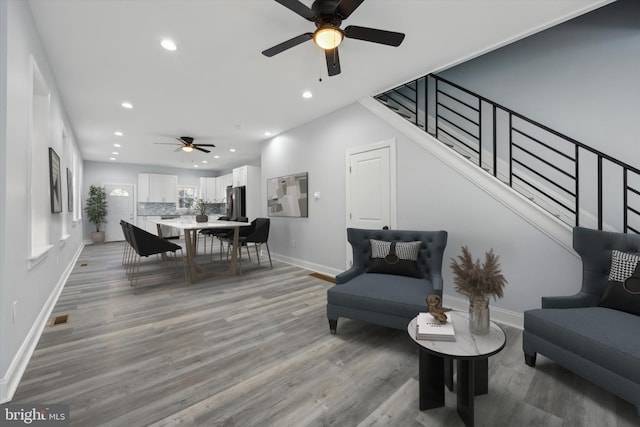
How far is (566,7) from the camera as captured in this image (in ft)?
6.93

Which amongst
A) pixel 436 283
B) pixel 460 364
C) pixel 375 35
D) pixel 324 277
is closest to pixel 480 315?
pixel 460 364

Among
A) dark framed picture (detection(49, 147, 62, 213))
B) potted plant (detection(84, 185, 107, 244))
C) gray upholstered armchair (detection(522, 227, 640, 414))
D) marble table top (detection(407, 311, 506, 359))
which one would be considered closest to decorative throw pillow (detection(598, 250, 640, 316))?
gray upholstered armchair (detection(522, 227, 640, 414))

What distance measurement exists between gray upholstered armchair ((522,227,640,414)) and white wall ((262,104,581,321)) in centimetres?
37

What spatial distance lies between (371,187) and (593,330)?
2.67 meters

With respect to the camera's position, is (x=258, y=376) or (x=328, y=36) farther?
(x=328, y=36)

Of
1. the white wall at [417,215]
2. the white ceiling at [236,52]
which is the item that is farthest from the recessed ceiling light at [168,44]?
the white wall at [417,215]

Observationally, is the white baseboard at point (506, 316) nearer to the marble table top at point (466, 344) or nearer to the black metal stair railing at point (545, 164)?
the black metal stair railing at point (545, 164)

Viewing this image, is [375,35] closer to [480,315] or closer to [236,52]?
[236,52]

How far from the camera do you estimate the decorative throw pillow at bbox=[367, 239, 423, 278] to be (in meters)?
2.59

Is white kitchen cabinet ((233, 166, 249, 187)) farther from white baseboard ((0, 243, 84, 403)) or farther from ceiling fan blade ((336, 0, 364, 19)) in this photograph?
ceiling fan blade ((336, 0, 364, 19))

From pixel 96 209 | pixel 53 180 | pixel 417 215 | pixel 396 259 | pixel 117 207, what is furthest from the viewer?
pixel 117 207

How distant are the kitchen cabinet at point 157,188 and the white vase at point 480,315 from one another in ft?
34.8

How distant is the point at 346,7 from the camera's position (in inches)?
72.2

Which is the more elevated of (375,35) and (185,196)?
(375,35)
